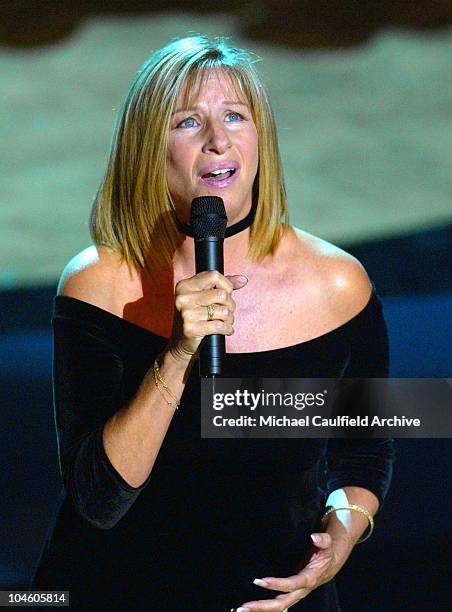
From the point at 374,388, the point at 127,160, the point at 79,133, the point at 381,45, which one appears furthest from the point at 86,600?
the point at 381,45

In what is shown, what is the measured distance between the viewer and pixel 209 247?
1.47 m

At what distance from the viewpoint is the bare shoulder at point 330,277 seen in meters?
1.96

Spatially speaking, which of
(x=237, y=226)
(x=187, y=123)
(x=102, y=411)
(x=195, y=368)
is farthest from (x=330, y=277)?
(x=102, y=411)

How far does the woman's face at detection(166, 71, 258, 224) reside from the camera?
5.78ft

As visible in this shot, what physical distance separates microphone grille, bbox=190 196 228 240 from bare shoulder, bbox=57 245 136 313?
37 centimetres

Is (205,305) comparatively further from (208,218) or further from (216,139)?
(216,139)

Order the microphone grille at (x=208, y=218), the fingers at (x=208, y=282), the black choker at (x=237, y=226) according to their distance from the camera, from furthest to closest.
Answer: the black choker at (x=237, y=226), the microphone grille at (x=208, y=218), the fingers at (x=208, y=282)

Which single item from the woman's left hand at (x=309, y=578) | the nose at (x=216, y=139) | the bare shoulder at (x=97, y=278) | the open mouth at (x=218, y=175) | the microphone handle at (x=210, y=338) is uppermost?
the nose at (x=216, y=139)

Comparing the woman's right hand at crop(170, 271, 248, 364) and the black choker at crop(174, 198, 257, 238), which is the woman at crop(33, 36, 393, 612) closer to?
the black choker at crop(174, 198, 257, 238)

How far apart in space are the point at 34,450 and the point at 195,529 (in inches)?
21.7

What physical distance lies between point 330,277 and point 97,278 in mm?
510

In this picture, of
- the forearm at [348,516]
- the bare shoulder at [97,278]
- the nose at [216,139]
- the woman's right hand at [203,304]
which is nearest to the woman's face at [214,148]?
the nose at [216,139]

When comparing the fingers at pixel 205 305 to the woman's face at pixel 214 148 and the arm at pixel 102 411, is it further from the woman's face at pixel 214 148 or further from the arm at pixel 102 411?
the woman's face at pixel 214 148

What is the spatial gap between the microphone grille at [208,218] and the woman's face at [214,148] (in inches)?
8.7
